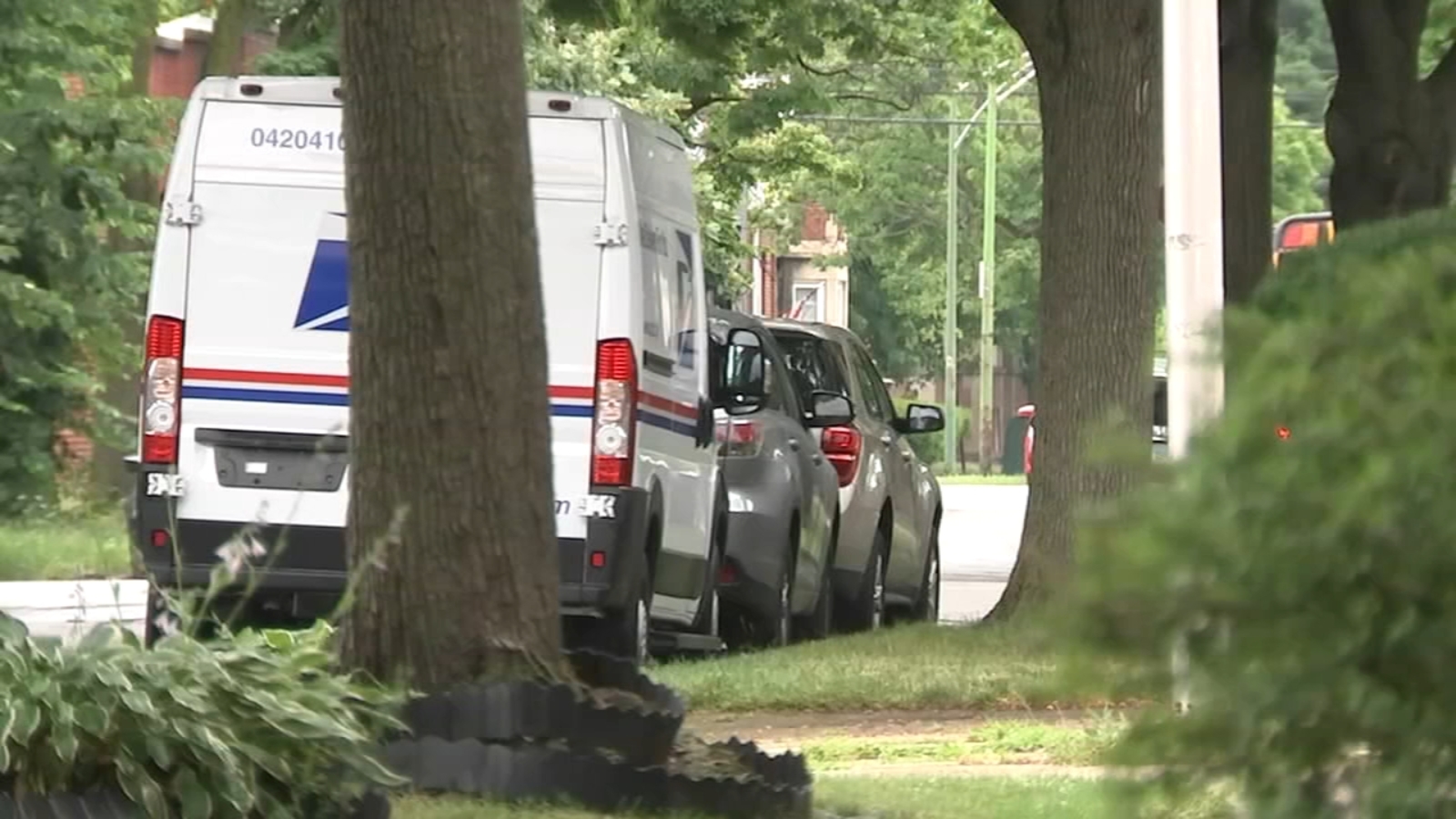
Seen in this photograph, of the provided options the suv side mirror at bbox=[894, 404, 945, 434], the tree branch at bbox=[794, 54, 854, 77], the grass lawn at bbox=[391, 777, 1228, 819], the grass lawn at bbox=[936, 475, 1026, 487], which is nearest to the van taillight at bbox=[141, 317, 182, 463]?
the grass lawn at bbox=[391, 777, 1228, 819]

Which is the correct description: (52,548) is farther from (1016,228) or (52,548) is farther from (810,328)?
(1016,228)

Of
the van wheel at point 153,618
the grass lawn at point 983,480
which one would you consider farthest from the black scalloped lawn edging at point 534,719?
the grass lawn at point 983,480

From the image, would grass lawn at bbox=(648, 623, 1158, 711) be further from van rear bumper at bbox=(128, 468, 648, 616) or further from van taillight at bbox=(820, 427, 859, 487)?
van taillight at bbox=(820, 427, 859, 487)

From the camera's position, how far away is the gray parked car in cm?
1412

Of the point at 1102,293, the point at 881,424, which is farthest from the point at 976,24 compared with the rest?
the point at 1102,293

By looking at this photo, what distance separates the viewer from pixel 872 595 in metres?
16.6

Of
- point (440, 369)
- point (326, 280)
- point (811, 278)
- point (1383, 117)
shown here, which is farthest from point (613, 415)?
point (811, 278)

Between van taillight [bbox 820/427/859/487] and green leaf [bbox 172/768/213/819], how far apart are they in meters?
9.86

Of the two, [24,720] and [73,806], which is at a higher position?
[24,720]

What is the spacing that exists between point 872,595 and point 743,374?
260cm

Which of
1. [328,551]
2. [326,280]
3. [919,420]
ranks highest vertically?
[326,280]

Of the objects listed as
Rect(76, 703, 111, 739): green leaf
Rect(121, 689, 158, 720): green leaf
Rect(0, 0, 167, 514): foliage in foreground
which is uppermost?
Rect(0, 0, 167, 514): foliage in foreground

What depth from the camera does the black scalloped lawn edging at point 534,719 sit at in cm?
688

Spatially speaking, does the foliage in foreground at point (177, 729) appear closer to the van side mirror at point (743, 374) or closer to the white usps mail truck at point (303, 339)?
the white usps mail truck at point (303, 339)
